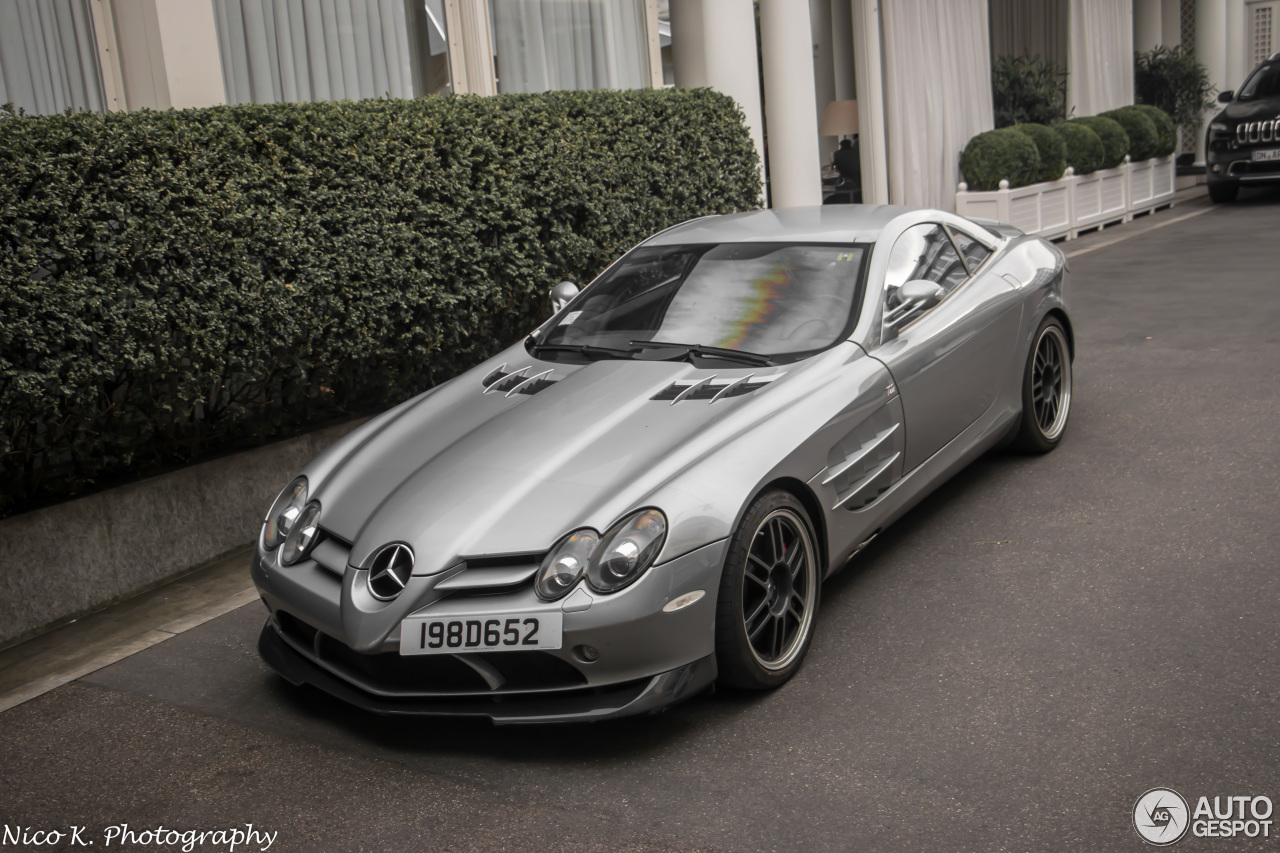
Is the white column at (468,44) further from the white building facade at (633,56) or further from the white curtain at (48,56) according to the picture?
the white curtain at (48,56)

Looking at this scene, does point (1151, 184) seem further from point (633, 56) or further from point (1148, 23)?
point (633, 56)

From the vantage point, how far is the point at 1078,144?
48.1 ft

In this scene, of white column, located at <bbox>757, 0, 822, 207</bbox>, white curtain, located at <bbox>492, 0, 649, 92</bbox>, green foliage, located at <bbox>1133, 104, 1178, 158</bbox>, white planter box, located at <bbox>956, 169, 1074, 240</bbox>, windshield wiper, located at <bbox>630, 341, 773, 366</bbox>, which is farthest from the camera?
green foliage, located at <bbox>1133, 104, 1178, 158</bbox>

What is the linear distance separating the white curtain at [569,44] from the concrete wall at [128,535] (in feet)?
14.0

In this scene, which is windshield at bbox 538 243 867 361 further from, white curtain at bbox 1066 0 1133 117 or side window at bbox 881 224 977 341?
white curtain at bbox 1066 0 1133 117

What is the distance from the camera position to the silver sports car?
334 centimetres

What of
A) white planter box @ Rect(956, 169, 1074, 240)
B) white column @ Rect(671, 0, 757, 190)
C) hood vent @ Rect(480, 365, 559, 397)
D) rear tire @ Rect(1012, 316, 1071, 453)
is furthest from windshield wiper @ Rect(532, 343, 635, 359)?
white planter box @ Rect(956, 169, 1074, 240)

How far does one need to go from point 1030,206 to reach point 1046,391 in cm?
852

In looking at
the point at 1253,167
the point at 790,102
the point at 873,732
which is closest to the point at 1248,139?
the point at 1253,167

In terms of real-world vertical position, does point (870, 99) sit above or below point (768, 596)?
above

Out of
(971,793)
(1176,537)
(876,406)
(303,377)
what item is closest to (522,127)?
(303,377)

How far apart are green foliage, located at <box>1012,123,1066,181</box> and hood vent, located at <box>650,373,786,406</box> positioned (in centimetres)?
1110

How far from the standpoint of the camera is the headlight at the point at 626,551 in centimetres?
330

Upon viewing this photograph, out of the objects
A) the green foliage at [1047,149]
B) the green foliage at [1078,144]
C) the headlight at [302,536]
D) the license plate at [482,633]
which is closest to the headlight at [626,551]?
the license plate at [482,633]
